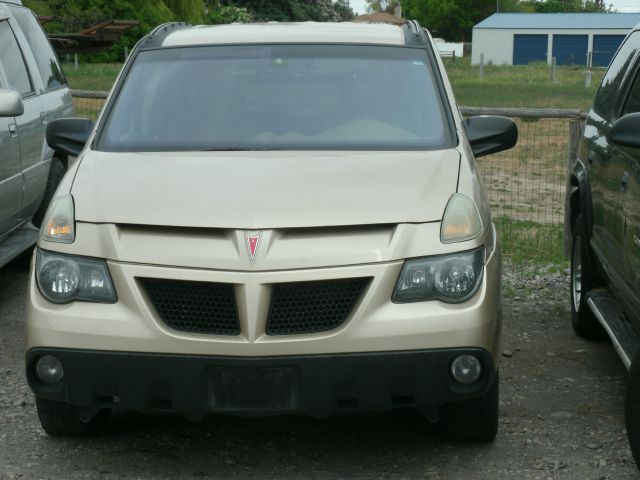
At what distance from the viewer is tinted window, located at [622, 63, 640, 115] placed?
6009 mm

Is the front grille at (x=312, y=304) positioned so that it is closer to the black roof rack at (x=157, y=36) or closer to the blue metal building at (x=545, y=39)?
the black roof rack at (x=157, y=36)

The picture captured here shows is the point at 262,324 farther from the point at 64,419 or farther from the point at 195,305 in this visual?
the point at 64,419

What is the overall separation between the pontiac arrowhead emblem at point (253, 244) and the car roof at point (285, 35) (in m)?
1.82

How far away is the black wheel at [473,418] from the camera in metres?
4.85

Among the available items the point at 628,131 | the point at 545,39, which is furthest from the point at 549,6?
the point at 628,131

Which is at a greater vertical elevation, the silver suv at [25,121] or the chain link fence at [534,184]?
the silver suv at [25,121]

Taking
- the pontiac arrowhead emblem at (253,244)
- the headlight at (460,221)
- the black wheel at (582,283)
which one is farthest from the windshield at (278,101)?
the black wheel at (582,283)

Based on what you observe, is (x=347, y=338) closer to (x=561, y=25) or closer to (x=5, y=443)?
(x=5, y=443)

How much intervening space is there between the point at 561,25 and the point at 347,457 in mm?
86367

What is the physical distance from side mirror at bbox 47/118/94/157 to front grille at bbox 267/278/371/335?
2011 millimetres

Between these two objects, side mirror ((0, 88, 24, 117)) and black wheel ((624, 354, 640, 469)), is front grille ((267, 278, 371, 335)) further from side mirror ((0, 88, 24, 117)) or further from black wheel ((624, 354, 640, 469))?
side mirror ((0, 88, 24, 117))

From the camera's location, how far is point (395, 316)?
4.35 m

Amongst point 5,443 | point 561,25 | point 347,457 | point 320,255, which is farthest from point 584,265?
point 561,25

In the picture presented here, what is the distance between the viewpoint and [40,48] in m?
9.27
